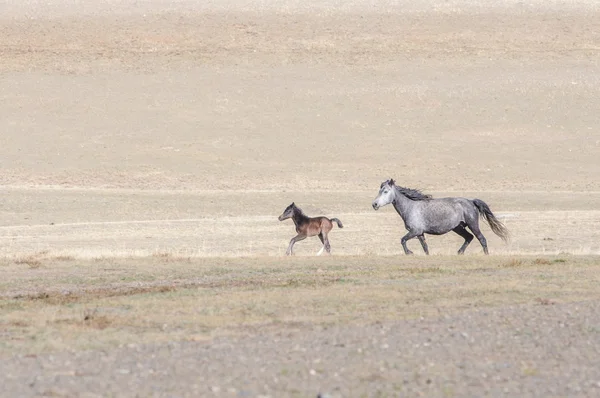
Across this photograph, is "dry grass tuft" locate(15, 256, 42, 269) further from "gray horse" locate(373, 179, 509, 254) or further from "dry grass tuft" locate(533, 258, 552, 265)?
"dry grass tuft" locate(533, 258, 552, 265)

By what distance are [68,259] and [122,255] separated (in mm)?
1374

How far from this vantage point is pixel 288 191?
4847 centimetres

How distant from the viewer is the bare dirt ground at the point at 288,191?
37.0ft

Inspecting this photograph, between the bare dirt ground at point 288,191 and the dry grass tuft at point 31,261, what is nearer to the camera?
the bare dirt ground at point 288,191

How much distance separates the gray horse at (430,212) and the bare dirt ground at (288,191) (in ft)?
4.14

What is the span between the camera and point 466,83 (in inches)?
2808

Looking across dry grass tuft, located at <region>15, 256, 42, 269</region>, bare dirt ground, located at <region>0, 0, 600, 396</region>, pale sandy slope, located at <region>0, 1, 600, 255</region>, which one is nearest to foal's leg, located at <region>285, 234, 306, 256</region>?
bare dirt ground, located at <region>0, 0, 600, 396</region>

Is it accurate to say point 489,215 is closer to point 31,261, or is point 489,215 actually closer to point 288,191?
point 31,261

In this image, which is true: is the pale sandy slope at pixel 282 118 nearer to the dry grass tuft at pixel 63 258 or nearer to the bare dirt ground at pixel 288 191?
the bare dirt ground at pixel 288 191

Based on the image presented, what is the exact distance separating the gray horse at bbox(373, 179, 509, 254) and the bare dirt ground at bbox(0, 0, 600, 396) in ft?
4.14

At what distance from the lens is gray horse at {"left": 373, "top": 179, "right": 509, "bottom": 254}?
24641mm

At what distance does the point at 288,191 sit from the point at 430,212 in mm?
23987

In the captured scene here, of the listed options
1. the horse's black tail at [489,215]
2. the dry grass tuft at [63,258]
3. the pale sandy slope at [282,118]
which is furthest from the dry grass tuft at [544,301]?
the pale sandy slope at [282,118]

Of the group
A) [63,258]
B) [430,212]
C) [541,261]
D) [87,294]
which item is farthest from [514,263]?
[63,258]
